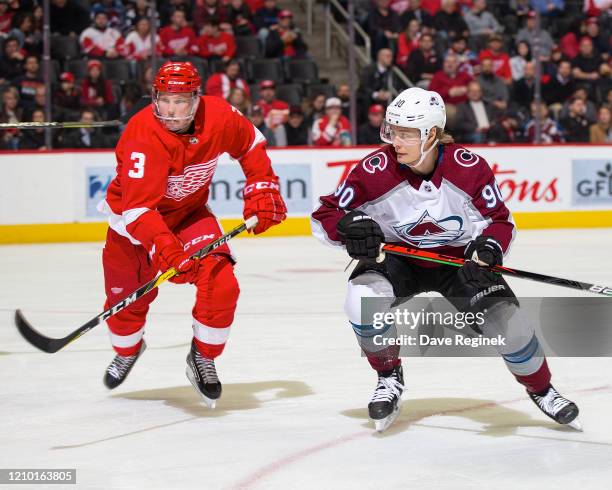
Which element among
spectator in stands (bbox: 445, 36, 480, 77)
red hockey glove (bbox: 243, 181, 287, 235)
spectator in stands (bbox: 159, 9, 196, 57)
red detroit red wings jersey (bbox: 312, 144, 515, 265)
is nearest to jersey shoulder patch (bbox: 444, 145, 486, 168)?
red detroit red wings jersey (bbox: 312, 144, 515, 265)

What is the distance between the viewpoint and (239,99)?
10.7m

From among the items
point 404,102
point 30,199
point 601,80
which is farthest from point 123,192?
point 601,80

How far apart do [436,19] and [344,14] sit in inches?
38.2

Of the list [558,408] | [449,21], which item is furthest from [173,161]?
[449,21]

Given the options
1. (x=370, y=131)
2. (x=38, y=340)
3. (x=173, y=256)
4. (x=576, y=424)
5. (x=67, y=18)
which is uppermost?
(x=67, y=18)

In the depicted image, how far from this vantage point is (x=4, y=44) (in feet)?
34.9

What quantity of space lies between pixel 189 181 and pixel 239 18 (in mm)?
7841

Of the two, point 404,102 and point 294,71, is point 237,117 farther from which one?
point 294,71

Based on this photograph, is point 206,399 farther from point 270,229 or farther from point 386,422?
point 270,229

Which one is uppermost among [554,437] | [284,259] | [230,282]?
[230,282]

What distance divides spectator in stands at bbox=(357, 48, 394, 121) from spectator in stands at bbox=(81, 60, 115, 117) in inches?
94.7

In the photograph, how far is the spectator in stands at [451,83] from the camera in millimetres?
11555

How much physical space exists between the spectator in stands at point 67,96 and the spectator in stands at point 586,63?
512 centimetres

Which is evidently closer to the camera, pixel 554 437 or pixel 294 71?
pixel 554 437
